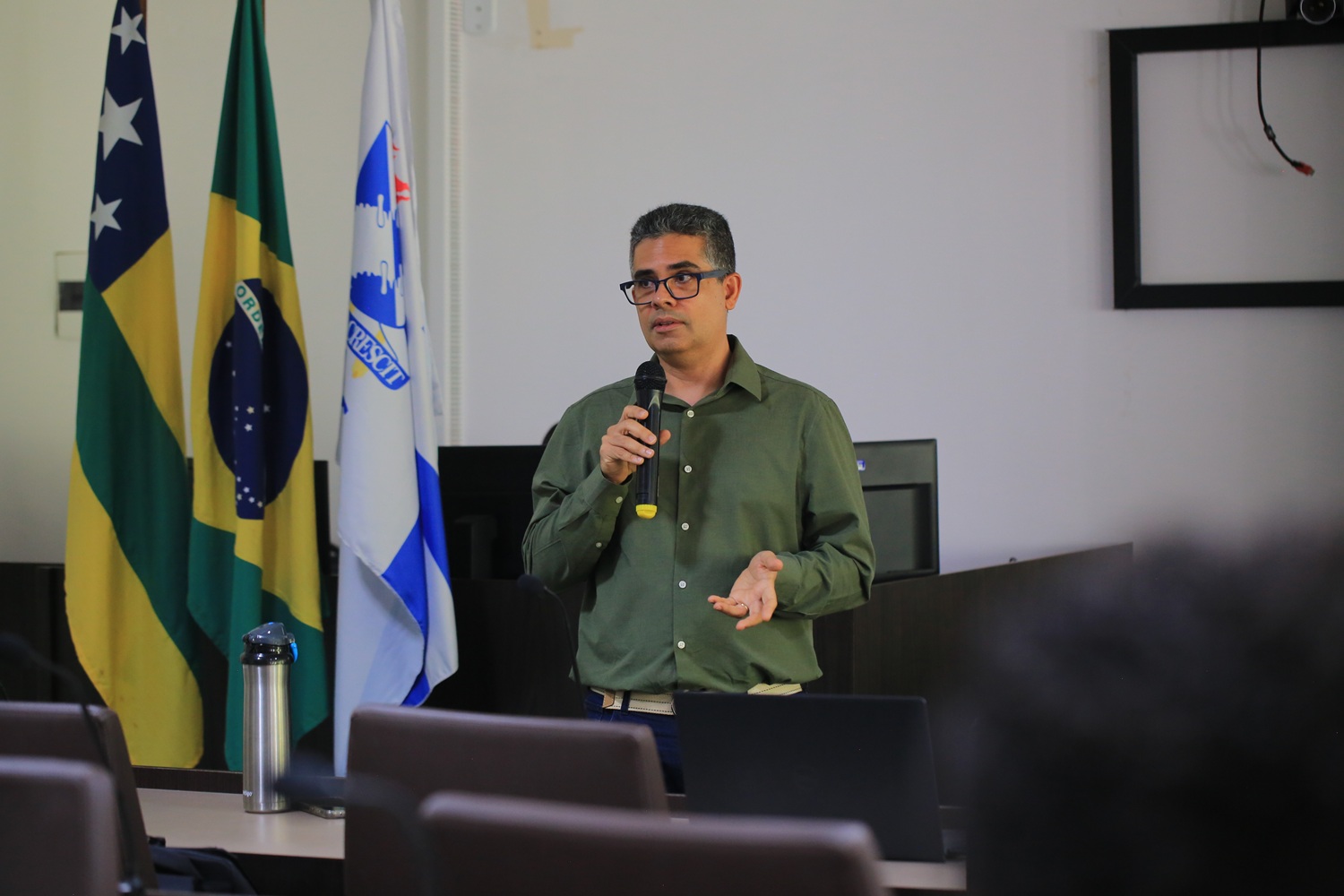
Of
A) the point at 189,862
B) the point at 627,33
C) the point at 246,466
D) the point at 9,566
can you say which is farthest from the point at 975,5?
the point at 189,862

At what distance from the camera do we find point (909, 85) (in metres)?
4.61

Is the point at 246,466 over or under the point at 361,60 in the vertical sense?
under

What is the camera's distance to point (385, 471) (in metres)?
2.98

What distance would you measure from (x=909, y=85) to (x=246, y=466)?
2769 mm

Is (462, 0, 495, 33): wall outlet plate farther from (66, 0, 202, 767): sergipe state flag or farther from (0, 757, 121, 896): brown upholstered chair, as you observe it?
(0, 757, 121, 896): brown upholstered chair

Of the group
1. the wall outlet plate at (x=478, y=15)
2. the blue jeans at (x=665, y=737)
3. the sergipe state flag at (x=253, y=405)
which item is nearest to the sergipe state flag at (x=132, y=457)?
the sergipe state flag at (x=253, y=405)

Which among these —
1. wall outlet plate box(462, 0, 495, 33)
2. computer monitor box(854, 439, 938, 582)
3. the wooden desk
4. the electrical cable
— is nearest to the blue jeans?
the wooden desk

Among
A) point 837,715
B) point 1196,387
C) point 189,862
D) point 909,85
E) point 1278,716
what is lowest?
point 189,862

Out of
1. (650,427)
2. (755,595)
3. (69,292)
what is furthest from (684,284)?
(69,292)

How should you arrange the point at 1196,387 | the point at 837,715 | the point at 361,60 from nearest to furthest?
1. the point at 837,715
2. the point at 1196,387
3. the point at 361,60

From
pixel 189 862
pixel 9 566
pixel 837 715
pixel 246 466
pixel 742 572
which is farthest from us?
pixel 9 566

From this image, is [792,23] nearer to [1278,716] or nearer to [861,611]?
[861,611]

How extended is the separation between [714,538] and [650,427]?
0.22m

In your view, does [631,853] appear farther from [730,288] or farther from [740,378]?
[730,288]
